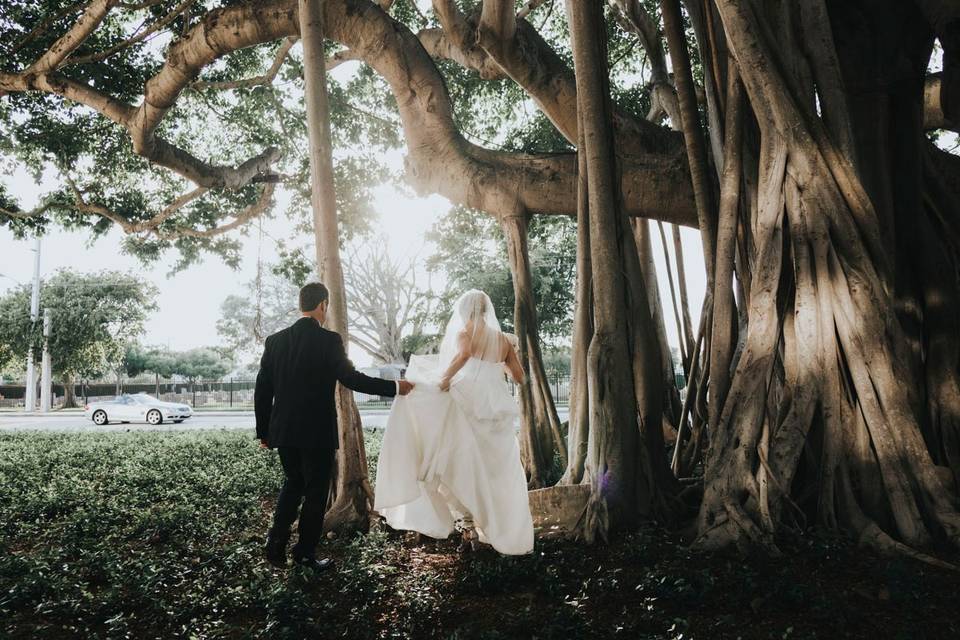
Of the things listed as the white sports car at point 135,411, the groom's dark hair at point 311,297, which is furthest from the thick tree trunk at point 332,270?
the white sports car at point 135,411

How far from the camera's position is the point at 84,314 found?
2867 cm

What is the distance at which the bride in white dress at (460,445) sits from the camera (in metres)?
4.17

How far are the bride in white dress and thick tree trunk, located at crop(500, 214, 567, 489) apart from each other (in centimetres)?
189

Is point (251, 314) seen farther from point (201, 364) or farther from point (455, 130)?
point (455, 130)

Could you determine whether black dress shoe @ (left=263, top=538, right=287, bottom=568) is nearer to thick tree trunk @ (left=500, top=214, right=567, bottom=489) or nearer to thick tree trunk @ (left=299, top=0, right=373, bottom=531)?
thick tree trunk @ (left=299, top=0, right=373, bottom=531)

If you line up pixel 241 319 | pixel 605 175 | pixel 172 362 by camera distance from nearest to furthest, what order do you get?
1. pixel 605 175
2. pixel 241 319
3. pixel 172 362

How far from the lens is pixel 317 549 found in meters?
4.30

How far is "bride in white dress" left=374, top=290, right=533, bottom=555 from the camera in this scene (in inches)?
164

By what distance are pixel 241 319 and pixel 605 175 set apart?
157 feet

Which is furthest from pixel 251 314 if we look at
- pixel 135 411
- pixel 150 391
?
pixel 135 411

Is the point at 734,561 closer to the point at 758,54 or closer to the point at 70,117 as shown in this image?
the point at 758,54

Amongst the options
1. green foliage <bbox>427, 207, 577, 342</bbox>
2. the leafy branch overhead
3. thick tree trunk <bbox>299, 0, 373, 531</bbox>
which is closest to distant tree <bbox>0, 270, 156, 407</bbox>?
green foliage <bbox>427, 207, 577, 342</bbox>

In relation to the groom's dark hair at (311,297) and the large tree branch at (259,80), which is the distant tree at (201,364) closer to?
the large tree branch at (259,80)

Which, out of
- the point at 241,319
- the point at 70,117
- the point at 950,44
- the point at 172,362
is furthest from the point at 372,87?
the point at 172,362
